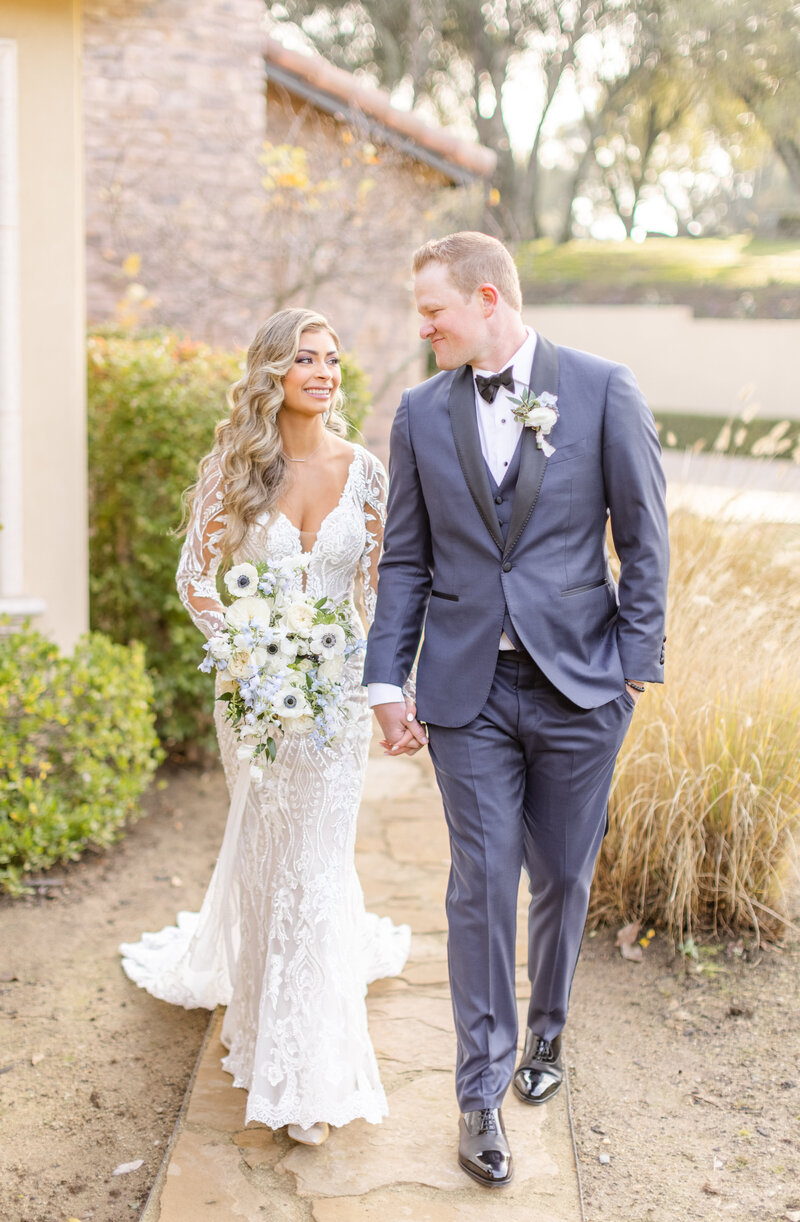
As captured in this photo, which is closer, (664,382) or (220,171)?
(220,171)

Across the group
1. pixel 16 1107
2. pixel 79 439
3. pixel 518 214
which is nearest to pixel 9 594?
pixel 79 439

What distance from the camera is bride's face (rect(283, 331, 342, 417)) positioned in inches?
125

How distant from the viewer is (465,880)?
2.89 m

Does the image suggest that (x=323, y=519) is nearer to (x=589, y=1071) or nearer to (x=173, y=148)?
(x=589, y=1071)

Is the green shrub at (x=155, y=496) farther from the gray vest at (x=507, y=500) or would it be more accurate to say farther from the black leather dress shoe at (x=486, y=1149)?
the black leather dress shoe at (x=486, y=1149)

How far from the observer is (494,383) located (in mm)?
2881

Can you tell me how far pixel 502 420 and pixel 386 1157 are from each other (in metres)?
1.97

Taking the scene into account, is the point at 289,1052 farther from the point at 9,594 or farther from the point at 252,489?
the point at 9,594

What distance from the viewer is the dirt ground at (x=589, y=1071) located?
300 centimetres

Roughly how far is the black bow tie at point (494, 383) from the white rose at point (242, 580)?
2.53 feet

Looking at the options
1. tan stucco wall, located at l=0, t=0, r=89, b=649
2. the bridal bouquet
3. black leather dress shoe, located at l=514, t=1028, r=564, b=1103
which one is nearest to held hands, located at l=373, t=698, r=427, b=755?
the bridal bouquet

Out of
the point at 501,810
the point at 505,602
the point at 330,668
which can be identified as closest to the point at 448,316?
the point at 505,602

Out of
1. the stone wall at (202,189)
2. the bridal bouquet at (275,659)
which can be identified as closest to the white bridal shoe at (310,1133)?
the bridal bouquet at (275,659)

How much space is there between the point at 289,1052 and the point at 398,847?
221 cm
